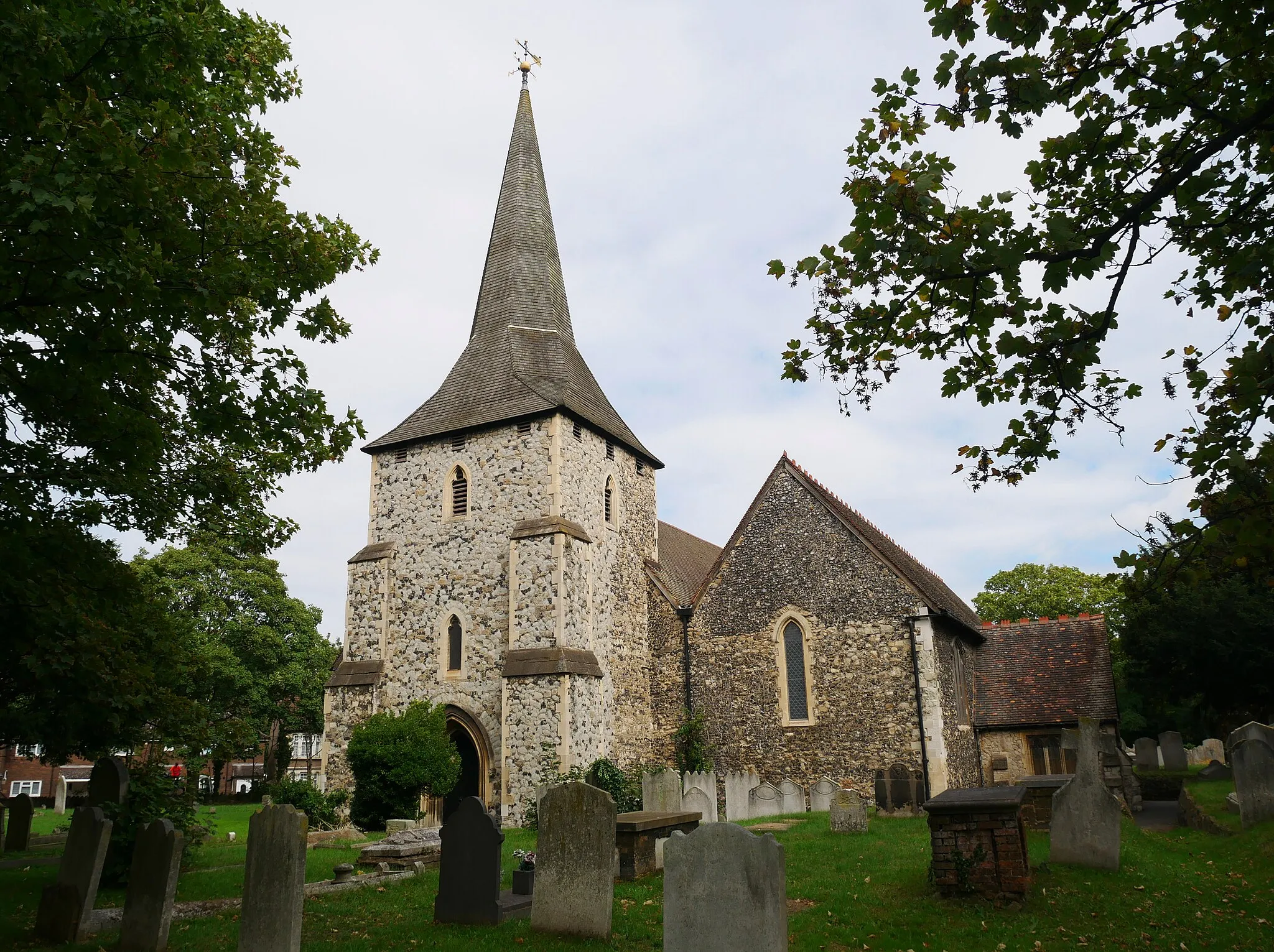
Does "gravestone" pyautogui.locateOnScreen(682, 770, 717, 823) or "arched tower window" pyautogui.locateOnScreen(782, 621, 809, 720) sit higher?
"arched tower window" pyautogui.locateOnScreen(782, 621, 809, 720)

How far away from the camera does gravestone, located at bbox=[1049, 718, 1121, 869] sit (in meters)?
9.72

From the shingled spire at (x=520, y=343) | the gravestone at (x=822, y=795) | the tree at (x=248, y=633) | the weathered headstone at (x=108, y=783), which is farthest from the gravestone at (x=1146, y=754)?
the tree at (x=248, y=633)

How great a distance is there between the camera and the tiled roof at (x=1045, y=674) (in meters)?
20.1

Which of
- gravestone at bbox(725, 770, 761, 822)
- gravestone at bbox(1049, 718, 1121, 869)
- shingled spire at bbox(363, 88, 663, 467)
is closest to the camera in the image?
gravestone at bbox(1049, 718, 1121, 869)

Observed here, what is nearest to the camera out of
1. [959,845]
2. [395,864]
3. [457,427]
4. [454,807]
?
[959,845]

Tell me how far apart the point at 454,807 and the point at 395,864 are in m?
7.57

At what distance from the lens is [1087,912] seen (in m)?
7.98

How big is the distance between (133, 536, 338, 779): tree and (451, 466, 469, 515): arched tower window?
13.9 meters

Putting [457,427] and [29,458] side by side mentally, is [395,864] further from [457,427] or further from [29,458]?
[457,427]

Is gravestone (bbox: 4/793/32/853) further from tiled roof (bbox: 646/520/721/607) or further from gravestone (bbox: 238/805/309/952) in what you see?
tiled roof (bbox: 646/520/721/607)

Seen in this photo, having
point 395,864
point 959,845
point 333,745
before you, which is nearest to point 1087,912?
point 959,845

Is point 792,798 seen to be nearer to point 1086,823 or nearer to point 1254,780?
point 1254,780

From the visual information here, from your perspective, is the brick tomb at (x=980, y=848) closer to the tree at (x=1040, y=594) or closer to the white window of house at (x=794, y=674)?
the white window of house at (x=794, y=674)

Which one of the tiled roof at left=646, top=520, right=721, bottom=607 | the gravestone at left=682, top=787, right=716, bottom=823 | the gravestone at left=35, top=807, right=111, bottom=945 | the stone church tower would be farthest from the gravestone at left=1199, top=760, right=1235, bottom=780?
the gravestone at left=35, top=807, right=111, bottom=945
